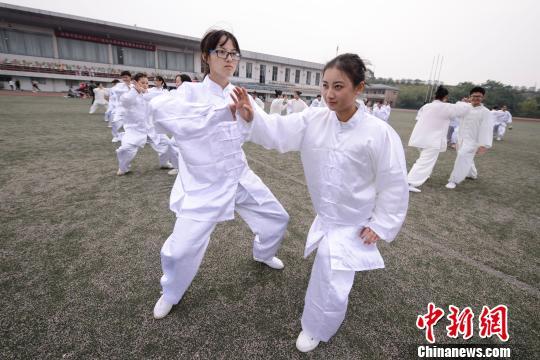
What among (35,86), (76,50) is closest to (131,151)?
(35,86)

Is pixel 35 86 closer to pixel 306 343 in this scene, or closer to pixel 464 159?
pixel 464 159

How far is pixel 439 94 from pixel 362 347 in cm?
469

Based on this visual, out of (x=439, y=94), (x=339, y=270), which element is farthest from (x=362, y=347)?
(x=439, y=94)

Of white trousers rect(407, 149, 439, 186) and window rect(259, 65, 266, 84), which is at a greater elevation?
window rect(259, 65, 266, 84)

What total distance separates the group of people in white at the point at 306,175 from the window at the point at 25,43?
35274 millimetres

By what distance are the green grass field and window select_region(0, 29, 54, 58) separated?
1253 inches

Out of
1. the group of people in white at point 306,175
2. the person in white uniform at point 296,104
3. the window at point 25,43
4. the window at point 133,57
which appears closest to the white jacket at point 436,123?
the group of people in white at point 306,175

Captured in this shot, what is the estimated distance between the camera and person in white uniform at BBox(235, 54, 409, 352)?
1.51 meters

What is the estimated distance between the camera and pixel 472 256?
9.18 feet

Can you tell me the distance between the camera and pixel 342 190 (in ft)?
5.38

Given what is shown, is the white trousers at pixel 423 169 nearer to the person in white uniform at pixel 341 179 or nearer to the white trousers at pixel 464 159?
the white trousers at pixel 464 159

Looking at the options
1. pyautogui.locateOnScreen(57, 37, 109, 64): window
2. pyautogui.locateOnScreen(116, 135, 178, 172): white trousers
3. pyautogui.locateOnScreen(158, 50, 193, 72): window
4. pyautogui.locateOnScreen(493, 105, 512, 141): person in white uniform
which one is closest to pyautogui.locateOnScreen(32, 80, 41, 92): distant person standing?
pyautogui.locateOnScreen(57, 37, 109, 64): window

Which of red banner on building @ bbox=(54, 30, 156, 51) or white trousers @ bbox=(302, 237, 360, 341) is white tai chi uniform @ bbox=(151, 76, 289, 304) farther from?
red banner on building @ bbox=(54, 30, 156, 51)

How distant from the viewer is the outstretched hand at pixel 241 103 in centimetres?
174
